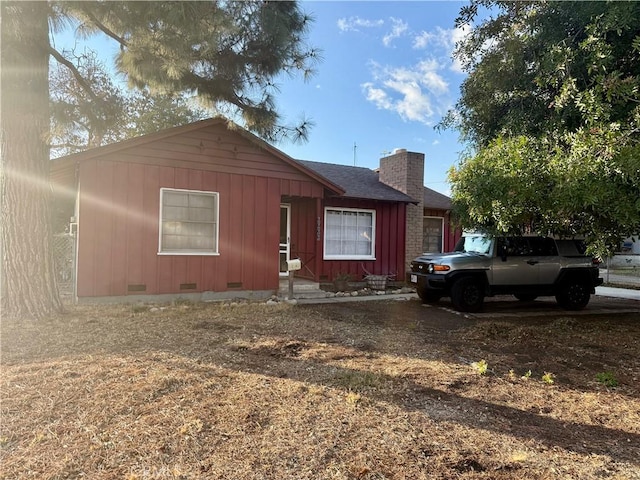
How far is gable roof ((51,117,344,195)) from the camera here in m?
8.26

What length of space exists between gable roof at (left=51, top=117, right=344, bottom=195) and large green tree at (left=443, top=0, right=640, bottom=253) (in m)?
4.32

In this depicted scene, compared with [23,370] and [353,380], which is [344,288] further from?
[23,370]

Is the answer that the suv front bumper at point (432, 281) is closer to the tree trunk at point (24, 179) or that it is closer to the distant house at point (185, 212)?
the distant house at point (185, 212)

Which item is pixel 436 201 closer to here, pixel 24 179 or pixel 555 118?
pixel 555 118

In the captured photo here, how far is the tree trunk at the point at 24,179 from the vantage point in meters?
6.75

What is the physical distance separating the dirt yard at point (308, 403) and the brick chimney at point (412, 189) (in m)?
7.24

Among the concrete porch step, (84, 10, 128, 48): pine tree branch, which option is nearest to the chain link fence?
(84, 10, 128, 48): pine tree branch

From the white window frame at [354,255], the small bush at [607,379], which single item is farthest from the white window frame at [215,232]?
the small bush at [607,379]

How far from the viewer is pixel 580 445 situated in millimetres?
3189

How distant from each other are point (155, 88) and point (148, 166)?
5.72 feet

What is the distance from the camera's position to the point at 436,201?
15633mm

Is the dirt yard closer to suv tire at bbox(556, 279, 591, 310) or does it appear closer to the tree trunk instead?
the tree trunk

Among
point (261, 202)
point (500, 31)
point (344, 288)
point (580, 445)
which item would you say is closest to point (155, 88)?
point (261, 202)

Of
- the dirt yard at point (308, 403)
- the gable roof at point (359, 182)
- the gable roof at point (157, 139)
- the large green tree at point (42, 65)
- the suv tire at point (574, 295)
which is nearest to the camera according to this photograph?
the dirt yard at point (308, 403)
